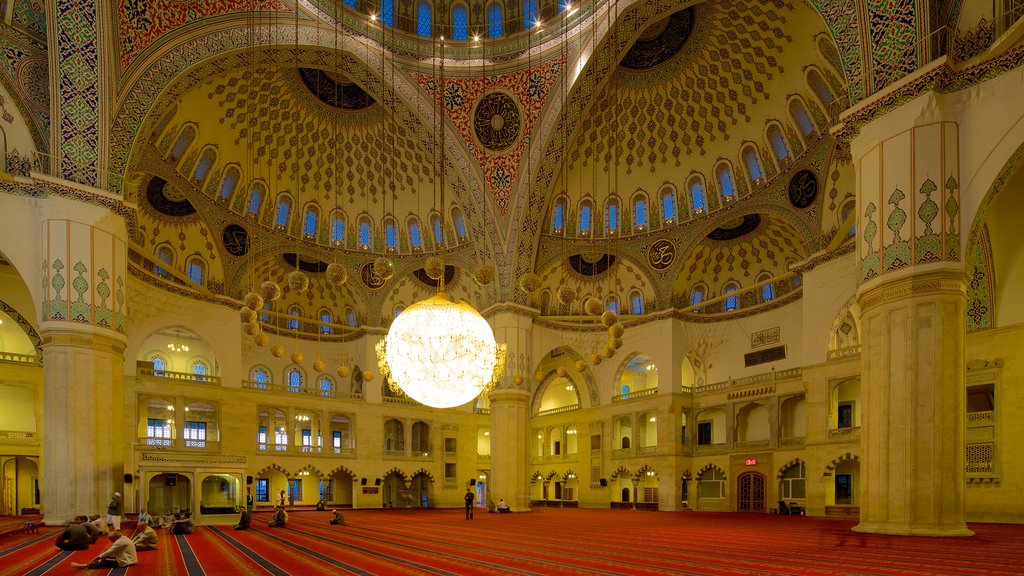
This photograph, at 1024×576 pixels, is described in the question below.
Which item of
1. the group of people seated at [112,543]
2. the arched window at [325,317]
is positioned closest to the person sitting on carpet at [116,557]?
the group of people seated at [112,543]

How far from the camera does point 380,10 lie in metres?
14.1

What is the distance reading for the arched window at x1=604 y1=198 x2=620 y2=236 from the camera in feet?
56.4

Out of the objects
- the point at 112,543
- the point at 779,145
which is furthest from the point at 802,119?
the point at 112,543

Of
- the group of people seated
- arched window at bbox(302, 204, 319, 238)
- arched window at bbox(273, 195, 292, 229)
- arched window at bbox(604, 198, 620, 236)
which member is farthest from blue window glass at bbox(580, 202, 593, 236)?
the group of people seated

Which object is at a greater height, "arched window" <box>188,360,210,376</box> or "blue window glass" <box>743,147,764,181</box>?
"blue window glass" <box>743,147,764,181</box>

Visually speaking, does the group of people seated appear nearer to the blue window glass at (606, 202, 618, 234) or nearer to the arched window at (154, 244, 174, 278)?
the arched window at (154, 244, 174, 278)

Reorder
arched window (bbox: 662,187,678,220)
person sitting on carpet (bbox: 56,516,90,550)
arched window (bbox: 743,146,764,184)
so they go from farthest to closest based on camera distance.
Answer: arched window (bbox: 662,187,678,220), arched window (bbox: 743,146,764,184), person sitting on carpet (bbox: 56,516,90,550)

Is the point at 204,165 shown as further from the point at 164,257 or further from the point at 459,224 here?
the point at 459,224

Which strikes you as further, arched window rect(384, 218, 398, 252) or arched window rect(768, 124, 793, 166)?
arched window rect(384, 218, 398, 252)

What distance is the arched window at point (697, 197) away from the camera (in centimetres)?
1620

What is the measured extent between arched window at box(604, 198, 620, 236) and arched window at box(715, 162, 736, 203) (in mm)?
2496

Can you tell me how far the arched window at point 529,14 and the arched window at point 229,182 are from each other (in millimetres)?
7229

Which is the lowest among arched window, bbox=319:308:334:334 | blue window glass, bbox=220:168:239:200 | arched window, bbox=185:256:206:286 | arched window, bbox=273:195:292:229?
arched window, bbox=319:308:334:334

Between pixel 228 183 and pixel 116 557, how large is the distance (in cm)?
1249
